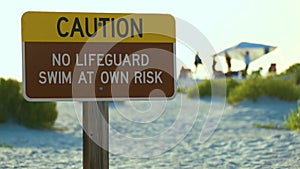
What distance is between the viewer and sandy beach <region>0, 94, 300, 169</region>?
902 centimetres

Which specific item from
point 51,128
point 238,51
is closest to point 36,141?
point 51,128

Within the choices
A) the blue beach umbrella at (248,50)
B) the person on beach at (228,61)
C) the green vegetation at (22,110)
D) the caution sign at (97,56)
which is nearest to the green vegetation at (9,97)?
the green vegetation at (22,110)

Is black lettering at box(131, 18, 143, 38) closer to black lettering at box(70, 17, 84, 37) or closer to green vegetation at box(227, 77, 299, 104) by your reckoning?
black lettering at box(70, 17, 84, 37)

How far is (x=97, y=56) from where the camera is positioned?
507 cm

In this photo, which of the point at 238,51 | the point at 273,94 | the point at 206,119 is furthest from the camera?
the point at 238,51

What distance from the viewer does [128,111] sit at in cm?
1875

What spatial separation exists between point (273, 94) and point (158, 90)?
509 inches

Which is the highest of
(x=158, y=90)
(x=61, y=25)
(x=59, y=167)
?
(x=61, y=25)

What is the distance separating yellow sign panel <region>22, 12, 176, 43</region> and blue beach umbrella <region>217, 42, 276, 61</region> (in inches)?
739

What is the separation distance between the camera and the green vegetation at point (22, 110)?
13328 mm

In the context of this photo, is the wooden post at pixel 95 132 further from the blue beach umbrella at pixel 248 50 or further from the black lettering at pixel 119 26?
the blue beach umbrella at pixel 248 50

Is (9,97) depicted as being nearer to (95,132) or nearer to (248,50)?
(95,132)

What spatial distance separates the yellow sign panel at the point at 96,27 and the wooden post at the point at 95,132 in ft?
1.73

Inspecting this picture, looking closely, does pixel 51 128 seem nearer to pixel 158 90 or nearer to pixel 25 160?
pixel 25 160
